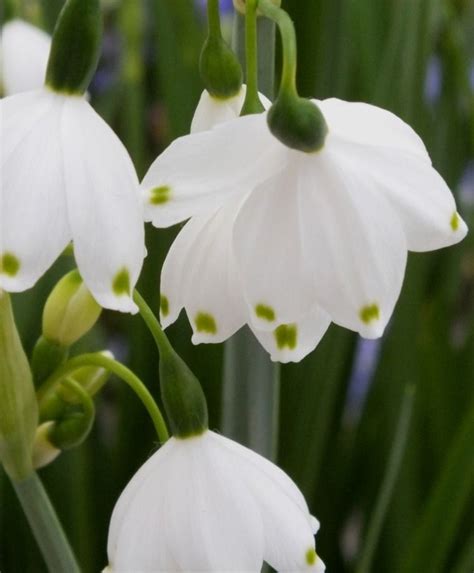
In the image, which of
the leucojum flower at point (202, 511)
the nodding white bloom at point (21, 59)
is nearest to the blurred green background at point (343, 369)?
the nodding white bloom at point (21, 59)

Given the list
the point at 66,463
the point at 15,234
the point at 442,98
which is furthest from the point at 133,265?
the point at 442,98

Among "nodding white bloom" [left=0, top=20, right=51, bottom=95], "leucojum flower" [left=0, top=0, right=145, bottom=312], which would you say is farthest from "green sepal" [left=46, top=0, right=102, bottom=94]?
"nodding white bloom" [left=0, top=20, right=51, bottom=95]

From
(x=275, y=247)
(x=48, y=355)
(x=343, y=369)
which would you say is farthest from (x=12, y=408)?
(x=343, y=369)

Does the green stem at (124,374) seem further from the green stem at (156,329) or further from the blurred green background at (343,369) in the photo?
the blurred green background at (343,369)

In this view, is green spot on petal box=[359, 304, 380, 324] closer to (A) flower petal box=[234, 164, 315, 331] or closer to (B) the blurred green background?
(A) flower petal box=[234, 164, 315, 331]

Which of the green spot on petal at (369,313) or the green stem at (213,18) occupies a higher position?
the green stem at (213,18)
